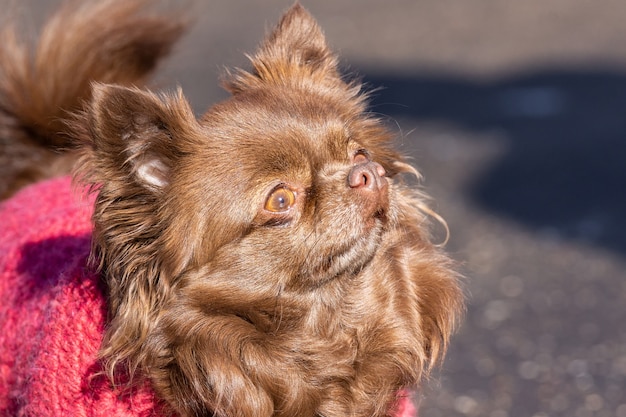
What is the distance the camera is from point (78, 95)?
3.36m

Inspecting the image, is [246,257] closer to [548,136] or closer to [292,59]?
[292,59]

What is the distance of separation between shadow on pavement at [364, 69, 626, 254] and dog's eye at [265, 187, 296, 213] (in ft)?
6.73

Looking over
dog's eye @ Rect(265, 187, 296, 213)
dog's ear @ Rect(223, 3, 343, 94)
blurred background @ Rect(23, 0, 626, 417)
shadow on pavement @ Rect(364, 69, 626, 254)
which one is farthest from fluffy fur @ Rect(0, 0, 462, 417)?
shadow on pavement @ Rect(364, 69, 626, 254)

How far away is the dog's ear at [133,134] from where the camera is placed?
2.22 meters

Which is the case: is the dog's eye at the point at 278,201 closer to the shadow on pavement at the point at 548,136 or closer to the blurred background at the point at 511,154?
the blurred background at the point at 511,154

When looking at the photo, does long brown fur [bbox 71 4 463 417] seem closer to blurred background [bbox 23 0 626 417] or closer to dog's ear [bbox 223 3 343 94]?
dog's ear [bbox 223 3 343 94]

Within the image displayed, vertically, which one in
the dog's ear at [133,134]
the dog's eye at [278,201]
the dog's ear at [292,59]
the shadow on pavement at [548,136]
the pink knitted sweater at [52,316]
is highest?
the dog's ear at [133,134]

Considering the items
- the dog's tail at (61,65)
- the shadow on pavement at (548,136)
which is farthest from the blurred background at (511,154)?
the dog's tail at (61,65)

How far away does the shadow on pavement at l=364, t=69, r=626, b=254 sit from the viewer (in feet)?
16.6

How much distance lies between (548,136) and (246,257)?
3836 mm

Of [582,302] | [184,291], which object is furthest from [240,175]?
[582,302]

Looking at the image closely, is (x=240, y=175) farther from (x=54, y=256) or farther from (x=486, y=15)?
(x=486, y=15)

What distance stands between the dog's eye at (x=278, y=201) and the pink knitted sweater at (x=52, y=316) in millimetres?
518

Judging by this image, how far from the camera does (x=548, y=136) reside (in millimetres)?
5879
